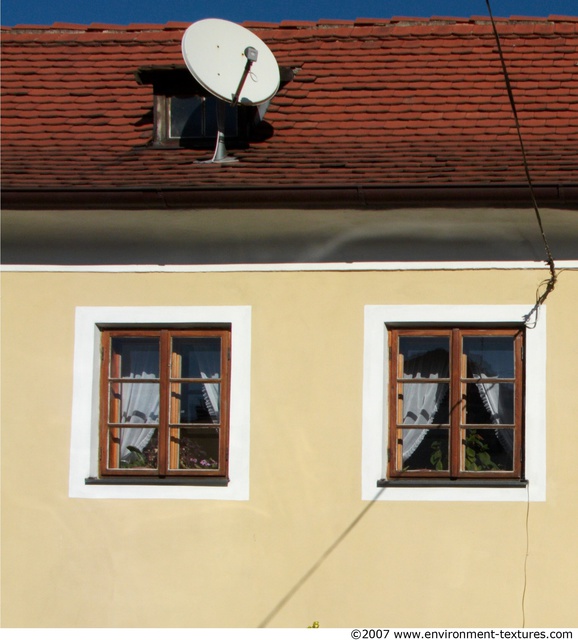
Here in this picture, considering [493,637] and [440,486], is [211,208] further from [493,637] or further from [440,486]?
[493,637]

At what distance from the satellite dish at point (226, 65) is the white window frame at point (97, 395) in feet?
4.10

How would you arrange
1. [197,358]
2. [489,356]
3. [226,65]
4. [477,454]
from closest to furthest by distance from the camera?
[477,454] < [489,356] < [197,358] < [226,65]

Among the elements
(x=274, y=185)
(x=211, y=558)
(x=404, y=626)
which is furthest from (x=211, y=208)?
(x=404, y=626)

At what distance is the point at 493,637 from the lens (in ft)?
25.5

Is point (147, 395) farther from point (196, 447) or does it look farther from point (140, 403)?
point (196, 447)

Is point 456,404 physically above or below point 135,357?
below

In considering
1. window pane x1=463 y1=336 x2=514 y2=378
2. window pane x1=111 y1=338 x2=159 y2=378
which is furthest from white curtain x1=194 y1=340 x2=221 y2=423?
window pane x1=463 y1=336 x2=514 y2=378

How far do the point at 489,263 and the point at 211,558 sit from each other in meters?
2.75

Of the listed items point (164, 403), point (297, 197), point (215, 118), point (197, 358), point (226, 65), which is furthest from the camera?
point (215, 118)

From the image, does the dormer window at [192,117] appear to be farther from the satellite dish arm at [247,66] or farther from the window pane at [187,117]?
the satellite dish arm at [247,66]

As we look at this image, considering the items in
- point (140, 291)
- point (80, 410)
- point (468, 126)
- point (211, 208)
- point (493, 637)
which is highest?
point (468, 126)

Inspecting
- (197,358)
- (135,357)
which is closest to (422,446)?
(197,358)

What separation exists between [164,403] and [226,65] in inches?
103

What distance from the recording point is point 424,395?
27.2 feet
